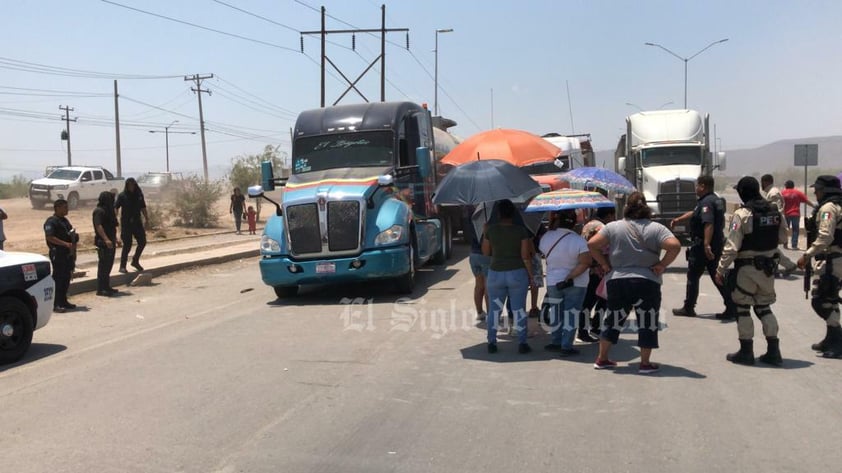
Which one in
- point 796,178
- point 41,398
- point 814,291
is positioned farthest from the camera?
point 796,178

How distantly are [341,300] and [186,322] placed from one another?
2.51 m

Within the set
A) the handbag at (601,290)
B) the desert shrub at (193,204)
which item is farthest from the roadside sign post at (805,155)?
the desert shrub at (193,204)

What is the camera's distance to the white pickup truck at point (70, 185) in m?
35.2

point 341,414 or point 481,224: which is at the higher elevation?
point 481,224

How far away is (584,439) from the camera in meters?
5.40

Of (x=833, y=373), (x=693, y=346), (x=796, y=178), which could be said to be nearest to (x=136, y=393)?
(x=693, y=346)

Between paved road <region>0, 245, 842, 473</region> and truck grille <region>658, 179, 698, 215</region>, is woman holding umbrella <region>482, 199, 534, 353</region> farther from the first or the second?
truck grille <region>658, 179, 698, 215</region>

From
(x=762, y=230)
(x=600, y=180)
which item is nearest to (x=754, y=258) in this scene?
(x=762, y=230)

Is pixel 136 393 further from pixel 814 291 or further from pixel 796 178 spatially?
pixel 796 178

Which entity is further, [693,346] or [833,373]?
[693,346]

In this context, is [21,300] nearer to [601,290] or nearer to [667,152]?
[601,290]

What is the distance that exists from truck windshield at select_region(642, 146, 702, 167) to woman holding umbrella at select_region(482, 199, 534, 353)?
1394 centimetres

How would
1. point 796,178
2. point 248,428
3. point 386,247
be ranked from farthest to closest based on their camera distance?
point 796,178 → point 386,247 → point 248,428

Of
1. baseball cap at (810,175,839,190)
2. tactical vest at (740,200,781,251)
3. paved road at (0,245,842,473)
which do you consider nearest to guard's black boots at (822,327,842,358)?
paved road at (0,245,842,473)
